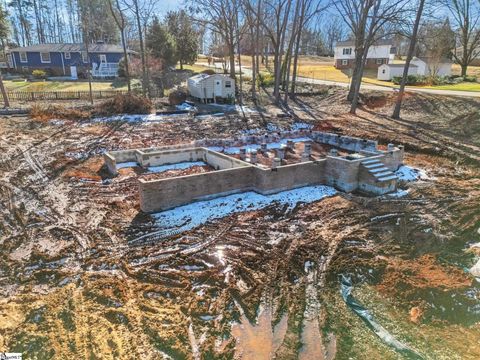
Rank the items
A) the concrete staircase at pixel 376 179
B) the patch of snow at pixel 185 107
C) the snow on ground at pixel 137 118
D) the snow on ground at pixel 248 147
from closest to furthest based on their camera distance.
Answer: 1. the concrete staircase at pixel 376 179
2. the snow on ground at pixel 248 147
3. the snow on ground at pixel 137 118
4. the patch of snow at pixel 185 107

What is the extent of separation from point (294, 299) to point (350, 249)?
237 cm

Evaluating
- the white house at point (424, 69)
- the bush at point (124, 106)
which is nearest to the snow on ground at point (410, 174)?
the bush at point (124, 106)

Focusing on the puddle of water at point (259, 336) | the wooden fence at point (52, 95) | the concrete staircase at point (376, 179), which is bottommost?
the puddle of water at point (259, 336)

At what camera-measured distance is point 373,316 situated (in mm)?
6199

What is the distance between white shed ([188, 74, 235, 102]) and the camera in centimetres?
2667

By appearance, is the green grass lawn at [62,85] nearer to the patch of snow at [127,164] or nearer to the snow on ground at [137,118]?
the snow on ground at [137,118]

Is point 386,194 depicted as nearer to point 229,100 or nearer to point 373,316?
point 373,316

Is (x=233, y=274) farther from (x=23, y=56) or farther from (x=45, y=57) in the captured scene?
(x=23, y=56)

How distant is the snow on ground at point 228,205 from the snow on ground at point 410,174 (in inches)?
116

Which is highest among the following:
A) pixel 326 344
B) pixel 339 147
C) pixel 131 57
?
pixel 131 57

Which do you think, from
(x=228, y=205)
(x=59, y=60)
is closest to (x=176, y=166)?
(x=228, y=205)

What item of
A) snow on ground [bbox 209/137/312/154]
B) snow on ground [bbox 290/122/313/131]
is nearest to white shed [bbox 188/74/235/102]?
snow on ground [bbox 290/122/313/131]

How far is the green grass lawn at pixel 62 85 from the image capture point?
31.5 m

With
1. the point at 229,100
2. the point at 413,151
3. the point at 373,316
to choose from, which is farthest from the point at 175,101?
the point at 373,316
